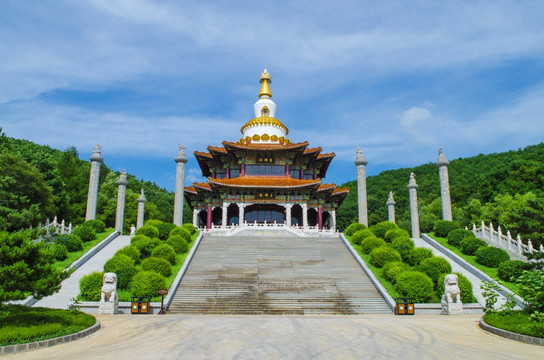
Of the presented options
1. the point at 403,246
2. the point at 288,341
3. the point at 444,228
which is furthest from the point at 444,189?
the point at 288,341

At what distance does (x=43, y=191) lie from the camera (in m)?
31.1

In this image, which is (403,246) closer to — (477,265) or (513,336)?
(477,265)

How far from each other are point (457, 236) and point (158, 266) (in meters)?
18.8

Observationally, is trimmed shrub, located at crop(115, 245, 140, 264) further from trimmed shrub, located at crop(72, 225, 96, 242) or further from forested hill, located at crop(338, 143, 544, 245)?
forested hill, located at crop(338, 143, 544, 245)

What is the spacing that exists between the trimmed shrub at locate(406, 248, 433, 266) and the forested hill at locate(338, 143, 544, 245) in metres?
9.05

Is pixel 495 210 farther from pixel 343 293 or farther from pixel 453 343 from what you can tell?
pixel 453 343

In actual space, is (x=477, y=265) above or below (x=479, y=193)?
below

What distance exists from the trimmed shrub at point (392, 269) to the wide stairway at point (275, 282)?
0.95 meters

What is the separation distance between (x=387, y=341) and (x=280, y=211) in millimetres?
27610

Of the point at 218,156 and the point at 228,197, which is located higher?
the point at 218,156

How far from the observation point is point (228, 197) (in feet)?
117

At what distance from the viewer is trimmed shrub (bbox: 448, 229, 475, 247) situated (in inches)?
974

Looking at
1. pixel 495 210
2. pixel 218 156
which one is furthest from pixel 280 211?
pixel 495 210

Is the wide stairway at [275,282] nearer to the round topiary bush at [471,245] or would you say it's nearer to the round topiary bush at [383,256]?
the round topiary bush at [383,256]
